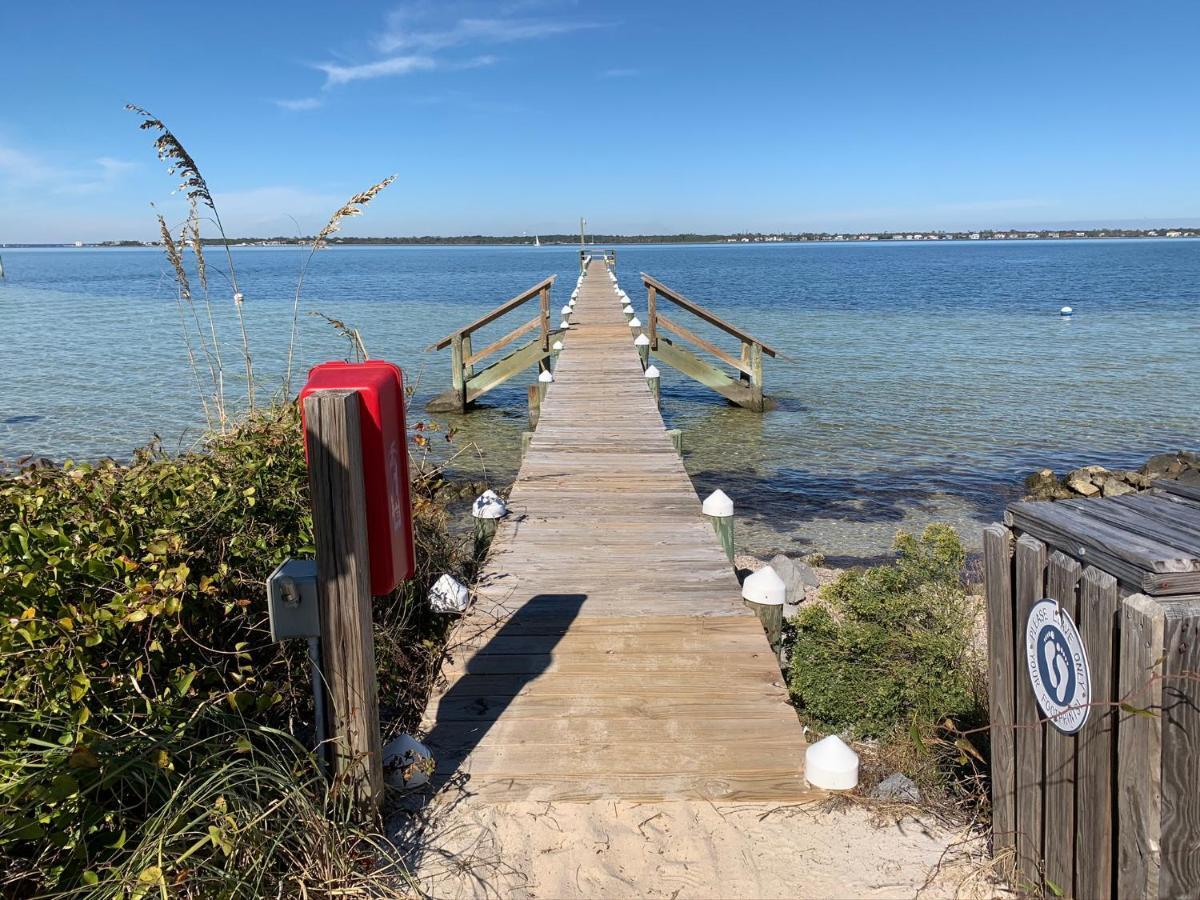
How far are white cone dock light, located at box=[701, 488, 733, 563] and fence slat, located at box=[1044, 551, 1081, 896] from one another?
3.24 m

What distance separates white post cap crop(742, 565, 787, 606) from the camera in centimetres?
413

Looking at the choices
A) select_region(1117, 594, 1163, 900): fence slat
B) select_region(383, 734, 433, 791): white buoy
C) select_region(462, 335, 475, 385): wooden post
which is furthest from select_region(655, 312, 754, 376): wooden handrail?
select_region(1117, 594, 1163, 900): fence slat

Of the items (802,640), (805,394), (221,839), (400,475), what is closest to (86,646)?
(221,839)

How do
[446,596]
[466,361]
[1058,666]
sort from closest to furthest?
[1058,666], [446,596], [466,361]

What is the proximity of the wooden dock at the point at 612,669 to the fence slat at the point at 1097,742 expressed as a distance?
3.40 feet

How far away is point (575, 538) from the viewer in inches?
209

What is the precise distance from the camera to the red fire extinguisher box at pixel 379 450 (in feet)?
8.02

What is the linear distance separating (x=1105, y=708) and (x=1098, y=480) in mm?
10513

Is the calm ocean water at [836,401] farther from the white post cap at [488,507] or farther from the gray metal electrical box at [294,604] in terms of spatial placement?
the gray metal electrical box at [294,604]

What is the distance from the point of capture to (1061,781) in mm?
2041

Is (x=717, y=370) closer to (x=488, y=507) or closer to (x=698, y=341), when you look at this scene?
(x=698, y=341)

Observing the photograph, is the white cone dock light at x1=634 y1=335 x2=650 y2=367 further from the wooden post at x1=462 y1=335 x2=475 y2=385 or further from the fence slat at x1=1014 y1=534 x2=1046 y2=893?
the fence slat at x1=1014 y1=534 x2=1046 y2=893

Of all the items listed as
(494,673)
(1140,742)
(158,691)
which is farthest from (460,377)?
(1140,742)

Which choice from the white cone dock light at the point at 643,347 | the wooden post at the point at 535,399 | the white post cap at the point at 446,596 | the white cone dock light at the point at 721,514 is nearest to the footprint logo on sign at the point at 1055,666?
the white post cap at the point at 446,596
